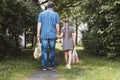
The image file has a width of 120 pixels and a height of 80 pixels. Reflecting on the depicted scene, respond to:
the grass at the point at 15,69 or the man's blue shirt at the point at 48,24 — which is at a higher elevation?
the man's blue shirt at the point at 48,24

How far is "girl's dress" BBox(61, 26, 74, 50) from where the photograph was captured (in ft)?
43.7

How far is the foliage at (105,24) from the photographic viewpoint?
634 inches

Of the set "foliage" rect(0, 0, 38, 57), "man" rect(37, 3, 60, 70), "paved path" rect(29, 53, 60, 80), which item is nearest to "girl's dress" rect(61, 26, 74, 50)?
"man" rect(37, 3, 60, 70)

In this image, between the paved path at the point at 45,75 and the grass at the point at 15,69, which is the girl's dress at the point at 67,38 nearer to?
the grass at the point at 15,69

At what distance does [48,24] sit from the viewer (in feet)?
39.4

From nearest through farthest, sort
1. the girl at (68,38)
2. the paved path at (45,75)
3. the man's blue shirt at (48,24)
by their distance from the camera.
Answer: the paved path at (45,75)
the man's blue shirt at (48,24)
the girl at (68,38)

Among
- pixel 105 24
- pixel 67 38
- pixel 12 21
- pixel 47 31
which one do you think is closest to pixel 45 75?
pixel 47 31

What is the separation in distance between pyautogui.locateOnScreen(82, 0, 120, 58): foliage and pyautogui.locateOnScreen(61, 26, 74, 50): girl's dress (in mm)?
3217

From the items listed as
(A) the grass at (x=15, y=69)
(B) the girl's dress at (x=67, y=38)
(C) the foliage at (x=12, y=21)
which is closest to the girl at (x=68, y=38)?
(B) the girl's dress at (x=67, y=38)

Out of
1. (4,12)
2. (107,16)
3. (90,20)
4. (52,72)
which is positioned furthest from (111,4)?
(52,72)

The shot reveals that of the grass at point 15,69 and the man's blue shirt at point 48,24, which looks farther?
the man's blue shirt at point 48,24

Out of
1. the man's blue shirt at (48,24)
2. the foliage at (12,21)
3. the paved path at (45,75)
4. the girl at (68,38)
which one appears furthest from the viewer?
the foliage at (12,21)

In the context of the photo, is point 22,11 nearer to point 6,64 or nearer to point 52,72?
point 6,64

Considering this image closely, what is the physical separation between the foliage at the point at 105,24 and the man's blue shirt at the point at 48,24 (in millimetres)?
4453
